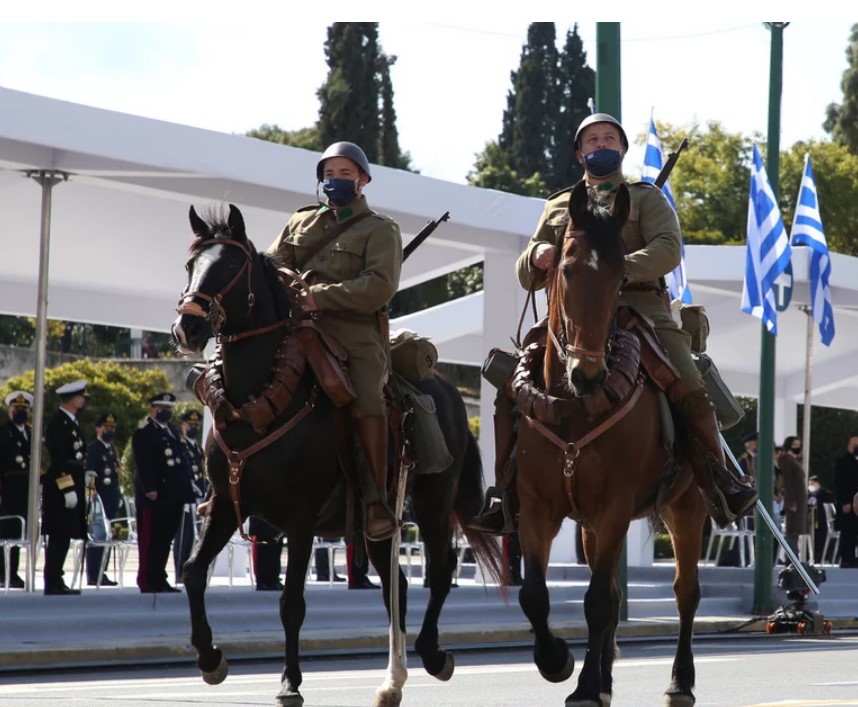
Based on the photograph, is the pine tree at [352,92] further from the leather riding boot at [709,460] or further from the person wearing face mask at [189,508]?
the leather riding boot at [709,460]

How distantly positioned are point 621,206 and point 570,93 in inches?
2834

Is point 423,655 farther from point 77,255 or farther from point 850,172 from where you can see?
point 850,172

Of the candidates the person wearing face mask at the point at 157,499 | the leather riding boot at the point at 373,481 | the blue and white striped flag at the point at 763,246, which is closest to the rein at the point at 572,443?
the leather riding boot at the point at 373,481

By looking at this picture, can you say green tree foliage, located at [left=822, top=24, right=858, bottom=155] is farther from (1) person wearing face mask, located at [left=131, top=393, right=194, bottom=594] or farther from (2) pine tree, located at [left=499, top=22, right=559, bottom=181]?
(1) person wearing face mask, located at [left=131, top=393, right=194, bottom=594]

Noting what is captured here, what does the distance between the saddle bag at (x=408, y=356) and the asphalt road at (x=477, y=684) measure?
2123 millimetres

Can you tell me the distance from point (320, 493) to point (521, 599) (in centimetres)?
152

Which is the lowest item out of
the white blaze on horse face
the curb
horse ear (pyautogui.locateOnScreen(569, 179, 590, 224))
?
the curb

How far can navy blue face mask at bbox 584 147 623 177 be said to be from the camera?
993cm

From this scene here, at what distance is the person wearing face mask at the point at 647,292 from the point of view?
9680 mm

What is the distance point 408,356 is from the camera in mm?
11430

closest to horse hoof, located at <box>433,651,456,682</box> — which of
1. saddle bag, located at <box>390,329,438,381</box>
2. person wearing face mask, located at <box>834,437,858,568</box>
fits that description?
saddle bag, located at <box>390,329,438,381</box>

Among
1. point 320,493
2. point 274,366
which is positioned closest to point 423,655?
point 320,493

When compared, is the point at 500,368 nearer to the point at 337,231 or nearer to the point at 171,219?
the point at 337,231

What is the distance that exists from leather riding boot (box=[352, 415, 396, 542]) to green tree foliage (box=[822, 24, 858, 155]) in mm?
69563
